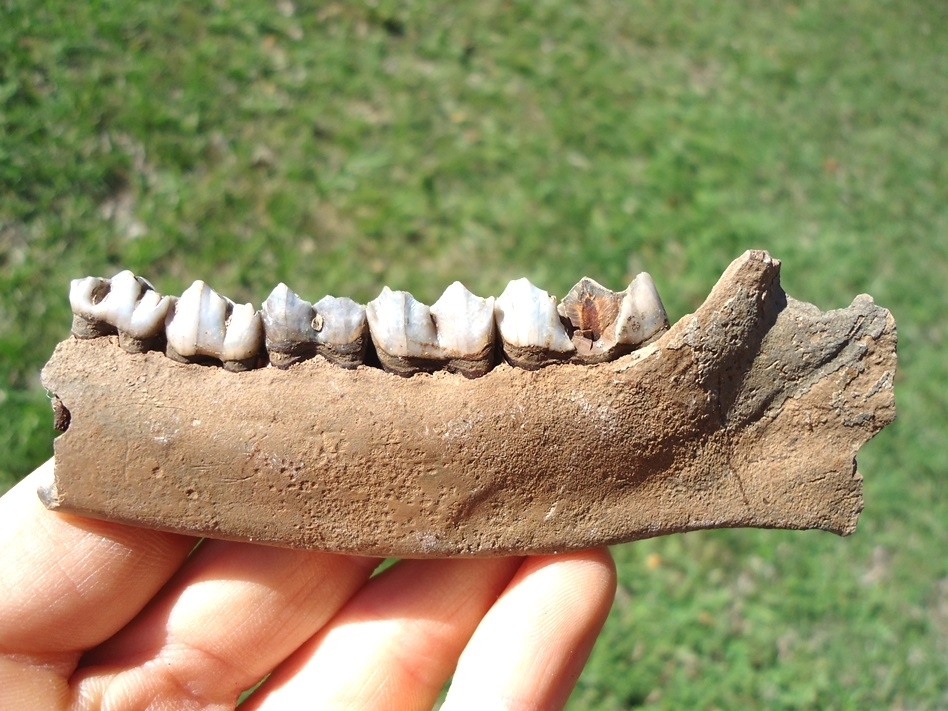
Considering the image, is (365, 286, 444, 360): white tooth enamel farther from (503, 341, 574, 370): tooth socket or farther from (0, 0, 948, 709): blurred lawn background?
(0, 0, 948, 709): blurred lawn background

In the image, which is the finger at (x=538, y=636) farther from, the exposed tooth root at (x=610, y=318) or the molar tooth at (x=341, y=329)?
the molar tooth at (x=341, y=329)

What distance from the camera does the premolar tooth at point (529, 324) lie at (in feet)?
7.97

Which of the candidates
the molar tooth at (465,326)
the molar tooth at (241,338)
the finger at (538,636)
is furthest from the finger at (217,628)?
the molar tooth at (465,326)

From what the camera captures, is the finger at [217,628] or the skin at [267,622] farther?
the finger at [217,628]

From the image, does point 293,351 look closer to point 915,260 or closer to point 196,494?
point 196,494

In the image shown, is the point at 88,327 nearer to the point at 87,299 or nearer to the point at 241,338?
the point at 87,299

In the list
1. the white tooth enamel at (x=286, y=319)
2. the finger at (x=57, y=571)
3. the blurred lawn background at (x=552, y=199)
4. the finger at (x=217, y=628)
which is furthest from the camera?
the blurred lawn background at (x=552, y=199)

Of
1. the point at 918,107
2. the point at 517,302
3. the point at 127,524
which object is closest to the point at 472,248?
the point at 517,302

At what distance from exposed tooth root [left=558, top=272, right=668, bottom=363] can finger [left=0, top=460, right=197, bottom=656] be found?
1535mm

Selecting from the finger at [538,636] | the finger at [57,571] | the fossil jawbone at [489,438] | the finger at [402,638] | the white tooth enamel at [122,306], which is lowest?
the finger at [402,638]

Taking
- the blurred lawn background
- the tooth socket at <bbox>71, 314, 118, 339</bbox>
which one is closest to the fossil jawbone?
the tooth socket at <bbox>71, 314, 118, 339</bbox>

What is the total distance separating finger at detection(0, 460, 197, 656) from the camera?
256 centimetres

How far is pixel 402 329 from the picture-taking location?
242 centimetres

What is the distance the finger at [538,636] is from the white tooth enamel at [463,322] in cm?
81
